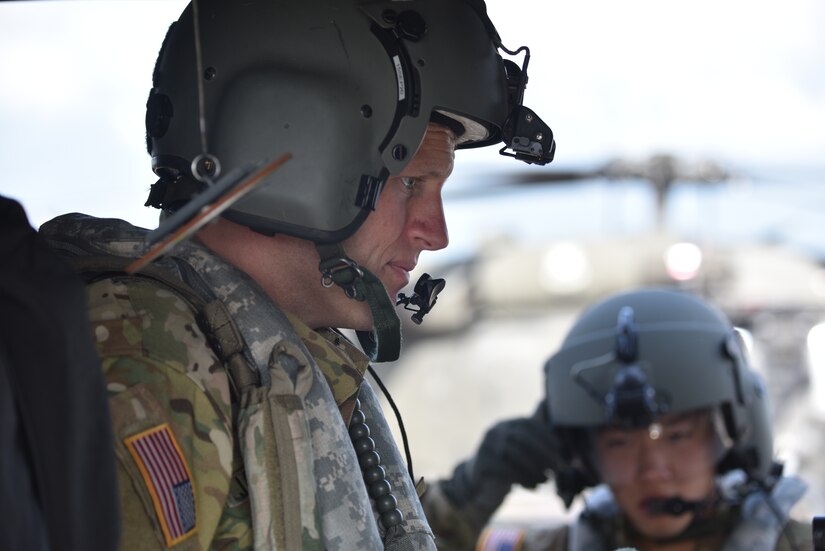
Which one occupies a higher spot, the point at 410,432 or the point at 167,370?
the point at 167,370

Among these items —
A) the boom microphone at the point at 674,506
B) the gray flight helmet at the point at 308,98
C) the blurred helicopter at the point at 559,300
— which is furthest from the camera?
the blurred helicopter at the point at 559,300

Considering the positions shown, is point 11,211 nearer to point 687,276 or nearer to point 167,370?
point 167,370

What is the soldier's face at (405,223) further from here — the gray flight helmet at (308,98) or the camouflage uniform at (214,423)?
the camouflage uniform at (214,423)

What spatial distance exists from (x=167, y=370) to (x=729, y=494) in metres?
2.04

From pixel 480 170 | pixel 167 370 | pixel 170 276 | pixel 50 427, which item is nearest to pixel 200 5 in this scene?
pixel 170 276

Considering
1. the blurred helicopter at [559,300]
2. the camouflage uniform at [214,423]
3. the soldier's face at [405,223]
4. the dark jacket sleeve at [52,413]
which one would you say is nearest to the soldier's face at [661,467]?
the soldier's face at [405,223]

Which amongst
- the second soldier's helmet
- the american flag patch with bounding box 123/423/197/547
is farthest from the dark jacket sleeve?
the second soldier's helmet

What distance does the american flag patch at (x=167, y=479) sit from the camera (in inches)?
50.9

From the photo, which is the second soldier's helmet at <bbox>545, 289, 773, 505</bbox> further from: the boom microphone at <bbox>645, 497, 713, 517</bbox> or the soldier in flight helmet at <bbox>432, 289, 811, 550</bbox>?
the boom microphone at <bbox>645, 497, 713, 517</bbox>

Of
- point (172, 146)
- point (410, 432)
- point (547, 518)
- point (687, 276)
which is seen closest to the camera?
point (172, 146)

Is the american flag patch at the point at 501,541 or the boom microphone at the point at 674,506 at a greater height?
the boom microphone at the point at 674,506

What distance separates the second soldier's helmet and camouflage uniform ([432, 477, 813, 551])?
8 centimetres

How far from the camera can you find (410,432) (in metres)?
12.1

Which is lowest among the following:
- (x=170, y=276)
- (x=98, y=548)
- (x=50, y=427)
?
(x=98, y=548)
